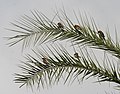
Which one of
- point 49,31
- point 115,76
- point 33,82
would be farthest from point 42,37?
point 115,76

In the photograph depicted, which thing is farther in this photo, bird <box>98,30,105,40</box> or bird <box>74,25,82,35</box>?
bird <box>74,25,82,35</box>

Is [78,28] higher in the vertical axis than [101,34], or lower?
higher

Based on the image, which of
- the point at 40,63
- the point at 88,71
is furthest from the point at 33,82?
the point at 88,71

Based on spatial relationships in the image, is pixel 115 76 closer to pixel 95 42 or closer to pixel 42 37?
pixel 95 42

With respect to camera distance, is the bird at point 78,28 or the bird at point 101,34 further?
the bird at point 78,28

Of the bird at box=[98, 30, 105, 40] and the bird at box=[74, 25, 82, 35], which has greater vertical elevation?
the bird at box=[74, 25, 82, 35]

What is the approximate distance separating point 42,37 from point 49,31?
15cm

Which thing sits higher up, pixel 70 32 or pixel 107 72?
pixel 70 32

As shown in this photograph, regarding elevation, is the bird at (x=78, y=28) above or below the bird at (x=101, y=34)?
above

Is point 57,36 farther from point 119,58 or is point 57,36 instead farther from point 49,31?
point 119,58

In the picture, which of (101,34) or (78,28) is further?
(78,28)

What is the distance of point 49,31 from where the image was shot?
31.6 ft

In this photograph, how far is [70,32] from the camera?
964 centimetres

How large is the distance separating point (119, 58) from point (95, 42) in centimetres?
49
